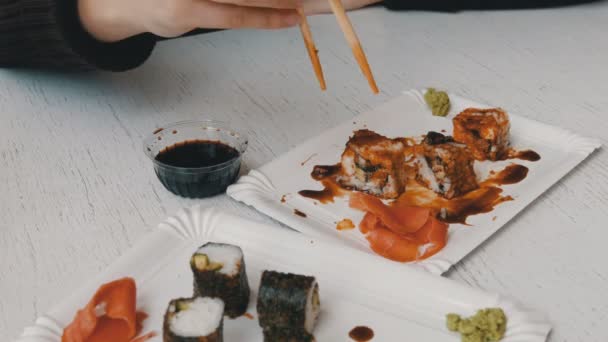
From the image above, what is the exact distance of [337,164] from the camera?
169 centimetres

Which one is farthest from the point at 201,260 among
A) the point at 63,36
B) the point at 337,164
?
the point at 63,36

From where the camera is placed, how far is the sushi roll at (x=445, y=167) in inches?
61.3

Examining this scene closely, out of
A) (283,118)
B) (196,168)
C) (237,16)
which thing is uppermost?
(237,16)

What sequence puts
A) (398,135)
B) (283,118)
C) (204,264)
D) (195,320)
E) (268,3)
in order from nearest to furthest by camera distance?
(195,320) < (204,264) < (268,3) < (398,135) < (283,118)

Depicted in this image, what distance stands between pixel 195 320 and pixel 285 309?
151mm

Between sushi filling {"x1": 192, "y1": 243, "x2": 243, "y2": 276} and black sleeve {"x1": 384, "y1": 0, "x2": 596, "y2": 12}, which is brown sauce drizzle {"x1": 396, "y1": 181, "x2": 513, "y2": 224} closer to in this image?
sushi filling {"x1": 192, "y1": 243, "x2": 243, "y2": 276}

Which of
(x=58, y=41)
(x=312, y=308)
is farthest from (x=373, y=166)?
(x=58, y=41)

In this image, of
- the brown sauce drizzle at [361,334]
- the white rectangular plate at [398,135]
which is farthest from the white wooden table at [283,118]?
the brown sauce drizzle at [361,334]

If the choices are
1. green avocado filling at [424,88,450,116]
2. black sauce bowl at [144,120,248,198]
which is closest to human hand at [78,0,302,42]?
black sauce bowl at [144,120,248,198]

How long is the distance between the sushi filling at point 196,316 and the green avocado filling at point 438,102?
1.06 metres

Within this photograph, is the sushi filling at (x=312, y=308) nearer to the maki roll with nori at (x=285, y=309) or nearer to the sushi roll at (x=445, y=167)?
the maki roll with nori at (x=285, y=309)

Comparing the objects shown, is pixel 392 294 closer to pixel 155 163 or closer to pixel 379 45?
pixel 155 163

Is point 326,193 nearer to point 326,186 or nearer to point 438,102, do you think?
point 326,186

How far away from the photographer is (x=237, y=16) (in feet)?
4.87
